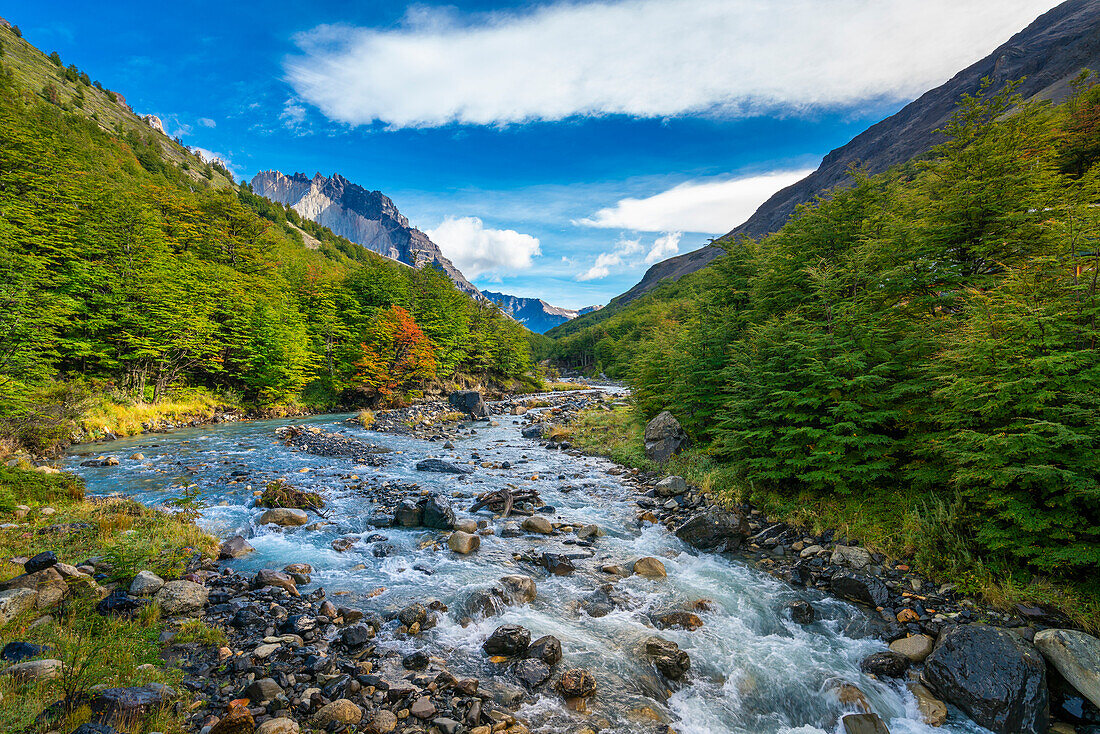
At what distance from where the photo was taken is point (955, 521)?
8555 mm

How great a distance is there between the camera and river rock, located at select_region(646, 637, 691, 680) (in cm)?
692

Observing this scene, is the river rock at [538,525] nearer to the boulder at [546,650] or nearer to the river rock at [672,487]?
the river rock at [672,487]

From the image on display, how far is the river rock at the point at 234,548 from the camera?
9.70 meters

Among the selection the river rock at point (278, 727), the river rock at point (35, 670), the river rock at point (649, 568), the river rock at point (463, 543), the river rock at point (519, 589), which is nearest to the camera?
the river rock at point (35, 670)

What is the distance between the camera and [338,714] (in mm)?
5238

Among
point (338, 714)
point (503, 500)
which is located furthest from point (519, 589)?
point (503, 500)

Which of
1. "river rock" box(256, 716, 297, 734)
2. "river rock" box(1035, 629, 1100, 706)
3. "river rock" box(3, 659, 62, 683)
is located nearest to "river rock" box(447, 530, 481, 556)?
"river rock" box(256, 716, 297, 734)

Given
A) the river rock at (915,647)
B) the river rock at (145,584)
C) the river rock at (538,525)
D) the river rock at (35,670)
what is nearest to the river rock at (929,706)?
the river rock at (915,647)

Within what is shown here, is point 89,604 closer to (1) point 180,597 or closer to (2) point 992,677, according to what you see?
(1) point 180,597

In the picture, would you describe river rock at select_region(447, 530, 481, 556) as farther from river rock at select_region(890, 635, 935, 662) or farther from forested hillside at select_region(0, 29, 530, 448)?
forested hillside at select_region(0, 29, 530, 448)

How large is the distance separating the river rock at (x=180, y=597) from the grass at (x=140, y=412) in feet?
65.8

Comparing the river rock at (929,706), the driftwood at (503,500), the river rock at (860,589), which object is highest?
the driftwood at (503,500)

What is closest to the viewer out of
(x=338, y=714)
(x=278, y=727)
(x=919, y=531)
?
(x=278, y=727)

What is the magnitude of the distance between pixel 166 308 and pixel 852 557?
37.1 meters
